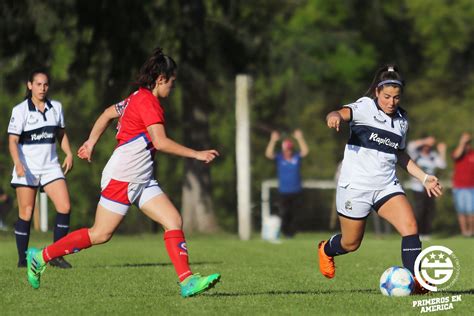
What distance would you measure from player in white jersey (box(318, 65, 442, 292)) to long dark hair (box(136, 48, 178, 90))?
1.46 metres

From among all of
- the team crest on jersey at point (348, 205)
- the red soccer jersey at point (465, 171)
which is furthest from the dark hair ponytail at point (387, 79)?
the red soccer jersey at point (465, 171)

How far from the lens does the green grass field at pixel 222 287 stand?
29.3ft

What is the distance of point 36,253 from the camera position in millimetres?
9930

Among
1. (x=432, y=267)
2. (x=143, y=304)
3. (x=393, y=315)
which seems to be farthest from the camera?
(x=432, y=267)

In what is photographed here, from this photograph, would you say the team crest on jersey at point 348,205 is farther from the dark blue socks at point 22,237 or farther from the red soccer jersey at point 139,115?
the dark blue socks at point 22,237

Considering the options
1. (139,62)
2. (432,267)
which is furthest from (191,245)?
(432,267)

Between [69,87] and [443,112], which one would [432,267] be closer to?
[69,87]

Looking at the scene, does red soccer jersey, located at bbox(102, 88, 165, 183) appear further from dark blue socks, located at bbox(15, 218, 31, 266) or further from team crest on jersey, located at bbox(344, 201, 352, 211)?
dark blue socks, located at bbox(15, 218, 31, 266)

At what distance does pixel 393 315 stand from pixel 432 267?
2.77 m

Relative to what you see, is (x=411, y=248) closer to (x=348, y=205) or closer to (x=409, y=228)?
(x=409, y=228)

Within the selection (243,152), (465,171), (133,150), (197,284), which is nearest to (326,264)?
(197,284)

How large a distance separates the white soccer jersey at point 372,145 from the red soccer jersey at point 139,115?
1602 mm

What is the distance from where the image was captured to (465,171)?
2356cm

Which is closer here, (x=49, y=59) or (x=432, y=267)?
(x=432, y=267)
